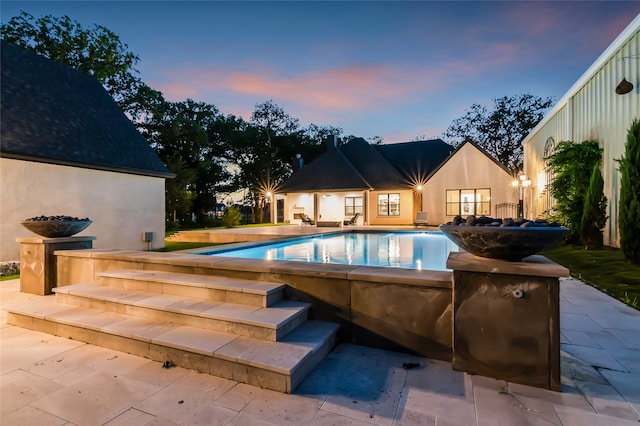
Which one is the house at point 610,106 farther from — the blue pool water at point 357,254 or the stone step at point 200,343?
the stone step at point 200,343

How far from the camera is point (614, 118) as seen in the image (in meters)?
7.65

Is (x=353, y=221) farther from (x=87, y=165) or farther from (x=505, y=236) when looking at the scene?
(x=505, y=236)

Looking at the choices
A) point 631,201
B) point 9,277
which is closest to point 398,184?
point 631,201

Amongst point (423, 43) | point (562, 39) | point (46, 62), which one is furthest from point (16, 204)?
point (562, 39)

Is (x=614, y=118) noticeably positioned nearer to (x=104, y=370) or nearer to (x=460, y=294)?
(x=460, y=294)

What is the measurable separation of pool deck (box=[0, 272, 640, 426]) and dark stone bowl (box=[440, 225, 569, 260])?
3.27ft

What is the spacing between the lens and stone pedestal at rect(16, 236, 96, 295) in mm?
4785

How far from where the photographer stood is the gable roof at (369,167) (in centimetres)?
1838

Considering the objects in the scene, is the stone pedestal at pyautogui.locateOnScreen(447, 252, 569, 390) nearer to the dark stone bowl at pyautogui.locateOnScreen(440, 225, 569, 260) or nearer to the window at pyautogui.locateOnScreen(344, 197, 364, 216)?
the dark stone bowl at pyautogui.locateOnScreen(440, 225, 569, 260)

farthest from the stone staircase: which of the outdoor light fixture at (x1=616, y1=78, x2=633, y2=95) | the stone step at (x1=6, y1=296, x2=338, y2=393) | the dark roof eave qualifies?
the outdoor light fixture at (x1=616, y1=78, x2=633, y2=95)

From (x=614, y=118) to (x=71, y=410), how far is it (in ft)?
37.8

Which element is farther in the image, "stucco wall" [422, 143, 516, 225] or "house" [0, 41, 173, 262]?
"stucco wall" [422, 143, 516, 225]

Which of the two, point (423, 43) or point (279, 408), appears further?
point (423, 43)

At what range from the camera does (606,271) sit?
5.76m
